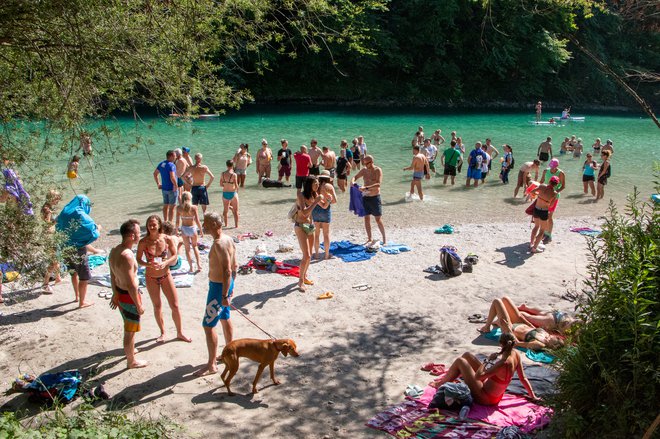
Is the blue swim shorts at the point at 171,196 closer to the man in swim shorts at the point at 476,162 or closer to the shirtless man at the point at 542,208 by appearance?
the shirtless man at the point at 542,208

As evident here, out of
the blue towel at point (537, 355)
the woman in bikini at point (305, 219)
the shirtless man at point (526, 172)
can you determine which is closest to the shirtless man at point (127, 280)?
the woman in bikini at point (305, 219)

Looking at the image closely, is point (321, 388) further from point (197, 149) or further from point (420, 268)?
point (197, 149)

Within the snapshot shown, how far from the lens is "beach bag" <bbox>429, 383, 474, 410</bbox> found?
5676mm

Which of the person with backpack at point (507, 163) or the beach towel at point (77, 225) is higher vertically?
the person with backpack at point (507, 163)

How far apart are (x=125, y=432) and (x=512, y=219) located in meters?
11.9

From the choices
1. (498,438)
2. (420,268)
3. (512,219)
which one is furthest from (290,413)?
(512,219)

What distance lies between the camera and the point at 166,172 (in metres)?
12.0

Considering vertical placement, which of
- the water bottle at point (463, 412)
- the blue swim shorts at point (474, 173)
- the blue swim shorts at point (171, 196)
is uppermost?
the blue swim shorts at point (474, 173)

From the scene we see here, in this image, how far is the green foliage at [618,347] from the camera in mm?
4352

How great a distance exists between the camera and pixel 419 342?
7480mm

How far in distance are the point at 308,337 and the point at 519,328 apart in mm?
2736

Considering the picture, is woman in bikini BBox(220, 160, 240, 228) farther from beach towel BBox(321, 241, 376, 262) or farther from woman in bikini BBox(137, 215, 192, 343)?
woman in bikini BBox(137, 215, 192, 343)

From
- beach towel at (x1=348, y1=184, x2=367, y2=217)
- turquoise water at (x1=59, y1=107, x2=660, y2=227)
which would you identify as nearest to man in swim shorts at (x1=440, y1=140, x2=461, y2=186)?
turquoise water at (x1=59, y1=107, x2=660, y2=227)

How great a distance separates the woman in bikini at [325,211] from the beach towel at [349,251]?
1.08 feet
